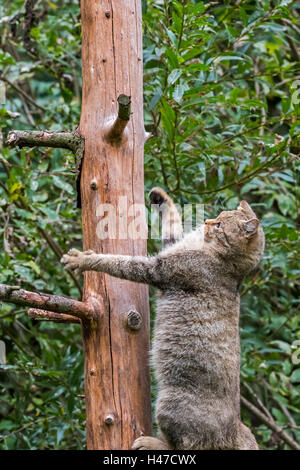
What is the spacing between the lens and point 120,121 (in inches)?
130

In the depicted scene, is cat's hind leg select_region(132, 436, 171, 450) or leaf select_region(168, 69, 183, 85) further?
leaf select_region(168, 69, 183, 85)

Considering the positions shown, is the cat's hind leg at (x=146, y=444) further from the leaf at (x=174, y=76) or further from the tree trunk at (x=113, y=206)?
the leaf at (x=174, y=76)

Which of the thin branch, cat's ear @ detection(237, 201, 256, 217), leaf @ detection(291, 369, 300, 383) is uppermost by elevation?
cat's ear @ detection(237, 201, 256, 217)

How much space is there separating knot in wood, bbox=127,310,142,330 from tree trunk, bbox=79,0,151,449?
0.02 meters

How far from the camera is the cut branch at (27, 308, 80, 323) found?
3.24 m

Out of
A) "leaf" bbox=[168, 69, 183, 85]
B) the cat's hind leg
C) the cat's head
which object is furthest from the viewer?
the cat's head

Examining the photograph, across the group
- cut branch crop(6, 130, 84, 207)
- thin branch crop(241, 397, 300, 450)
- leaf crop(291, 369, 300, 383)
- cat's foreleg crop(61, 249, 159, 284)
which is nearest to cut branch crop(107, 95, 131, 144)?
cut branch crop(6, 130, 84, 207)

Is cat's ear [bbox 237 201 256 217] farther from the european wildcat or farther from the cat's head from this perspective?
the european wildcat

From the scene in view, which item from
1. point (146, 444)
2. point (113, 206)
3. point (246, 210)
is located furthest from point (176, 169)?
point (146, 444)

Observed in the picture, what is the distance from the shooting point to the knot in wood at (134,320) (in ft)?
10.9

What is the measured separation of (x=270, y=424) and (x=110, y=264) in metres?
2.97

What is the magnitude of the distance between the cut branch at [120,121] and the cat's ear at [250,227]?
3.61 ft

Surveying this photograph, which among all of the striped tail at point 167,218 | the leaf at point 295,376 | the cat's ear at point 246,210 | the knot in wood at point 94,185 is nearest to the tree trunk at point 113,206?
the knot in wood at point 94,185

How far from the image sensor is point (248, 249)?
4090mm
